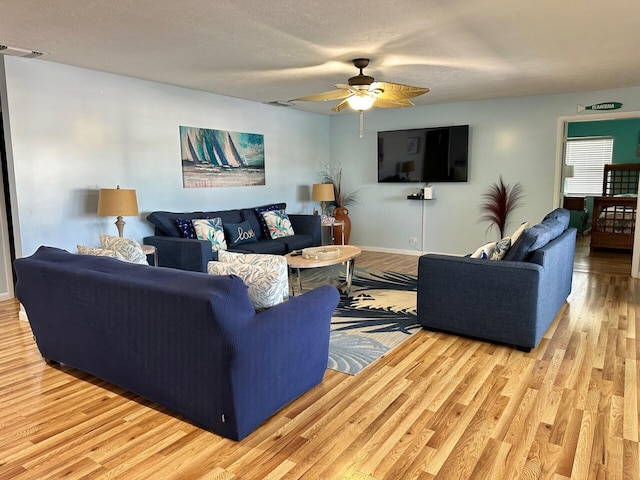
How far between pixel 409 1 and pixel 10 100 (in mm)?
3408

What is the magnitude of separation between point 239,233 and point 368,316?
2101 mm

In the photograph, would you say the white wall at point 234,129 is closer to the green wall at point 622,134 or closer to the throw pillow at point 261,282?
the throw pillow at point 261,282

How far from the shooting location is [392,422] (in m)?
2.42

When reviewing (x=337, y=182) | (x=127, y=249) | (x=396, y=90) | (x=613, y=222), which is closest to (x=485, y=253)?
(x=396, y=90)

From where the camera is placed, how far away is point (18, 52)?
3.75 meters

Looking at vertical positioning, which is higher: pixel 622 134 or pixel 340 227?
pixel 622 134

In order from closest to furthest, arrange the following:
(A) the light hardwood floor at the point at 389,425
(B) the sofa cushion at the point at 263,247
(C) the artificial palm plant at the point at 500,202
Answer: (A) the light hardwood floor at the point at 389,425 → (B) the sofa cushion at the point at 263,247 → (C) the artificial palm plant at the point at 500,202

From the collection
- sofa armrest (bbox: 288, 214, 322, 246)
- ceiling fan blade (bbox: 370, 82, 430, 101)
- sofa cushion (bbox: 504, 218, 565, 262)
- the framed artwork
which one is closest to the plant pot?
sofa armrest (bbox: 288, 214, 322, 246)

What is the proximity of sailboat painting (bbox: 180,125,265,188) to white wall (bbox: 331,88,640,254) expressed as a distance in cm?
193

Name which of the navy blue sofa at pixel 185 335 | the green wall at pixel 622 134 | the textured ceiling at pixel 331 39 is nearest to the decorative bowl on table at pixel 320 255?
the navy blue sofa at pixel 185 335

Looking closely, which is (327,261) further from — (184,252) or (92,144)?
(92,144)

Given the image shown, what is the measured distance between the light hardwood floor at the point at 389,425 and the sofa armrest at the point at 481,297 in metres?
0.16

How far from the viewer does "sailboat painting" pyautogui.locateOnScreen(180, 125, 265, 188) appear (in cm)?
552

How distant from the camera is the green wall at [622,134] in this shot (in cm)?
896
